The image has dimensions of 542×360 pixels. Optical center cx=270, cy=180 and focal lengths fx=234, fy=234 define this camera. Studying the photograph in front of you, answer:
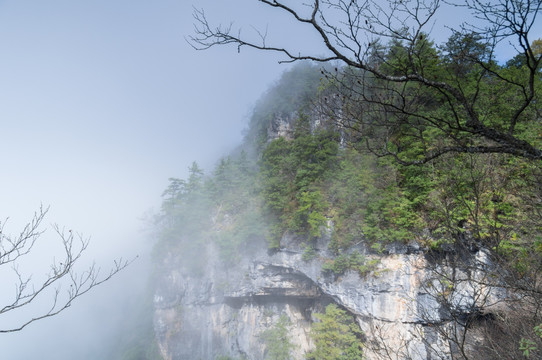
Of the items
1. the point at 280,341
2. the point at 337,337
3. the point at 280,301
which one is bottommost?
the point at 280,341

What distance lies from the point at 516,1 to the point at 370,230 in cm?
902

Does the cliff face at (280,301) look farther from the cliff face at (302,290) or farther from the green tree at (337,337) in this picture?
the green tree at (337,337)

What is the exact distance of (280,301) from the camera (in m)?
14.8

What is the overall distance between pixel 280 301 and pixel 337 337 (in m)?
5.68

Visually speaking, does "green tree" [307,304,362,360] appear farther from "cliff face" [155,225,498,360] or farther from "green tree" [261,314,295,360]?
"green tree" [261,314,295,360]

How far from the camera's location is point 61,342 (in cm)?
3781

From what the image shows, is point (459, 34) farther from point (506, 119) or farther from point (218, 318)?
point (218, 318)

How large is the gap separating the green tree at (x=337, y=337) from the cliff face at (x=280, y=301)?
0.46m

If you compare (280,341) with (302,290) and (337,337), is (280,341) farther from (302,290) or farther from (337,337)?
(337,337)

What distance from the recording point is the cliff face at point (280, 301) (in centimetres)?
876

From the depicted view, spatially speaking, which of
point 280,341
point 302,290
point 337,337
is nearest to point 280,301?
point 302,290

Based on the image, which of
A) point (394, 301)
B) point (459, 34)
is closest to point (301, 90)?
point (394, 301)

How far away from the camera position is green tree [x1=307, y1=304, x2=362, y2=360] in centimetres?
911

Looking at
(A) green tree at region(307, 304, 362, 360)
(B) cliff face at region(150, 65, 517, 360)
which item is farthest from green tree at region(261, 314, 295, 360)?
(A) green tree at region(307, 304, 362, 360)
